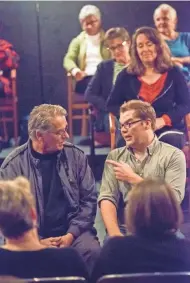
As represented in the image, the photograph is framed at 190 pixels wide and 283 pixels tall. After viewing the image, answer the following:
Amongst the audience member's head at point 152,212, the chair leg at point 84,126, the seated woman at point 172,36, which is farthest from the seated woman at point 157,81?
the chair leg at point 84,126

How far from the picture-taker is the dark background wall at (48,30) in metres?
5.33

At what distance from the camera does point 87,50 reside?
4805mm

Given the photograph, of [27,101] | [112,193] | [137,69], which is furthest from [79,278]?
[27,101]

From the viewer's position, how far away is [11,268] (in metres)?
1.82

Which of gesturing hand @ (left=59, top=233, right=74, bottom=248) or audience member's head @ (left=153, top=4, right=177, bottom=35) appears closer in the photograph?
gesturing hand @ (left=59, top=233, right=74, bottom=248)

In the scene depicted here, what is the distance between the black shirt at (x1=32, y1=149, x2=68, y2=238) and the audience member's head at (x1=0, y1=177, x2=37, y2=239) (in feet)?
2.15

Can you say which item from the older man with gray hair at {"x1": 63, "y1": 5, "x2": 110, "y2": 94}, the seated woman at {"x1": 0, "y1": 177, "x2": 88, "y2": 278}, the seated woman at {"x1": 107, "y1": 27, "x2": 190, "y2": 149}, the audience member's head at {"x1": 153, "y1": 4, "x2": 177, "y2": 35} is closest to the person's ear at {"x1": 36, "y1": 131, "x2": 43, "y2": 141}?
the seated woman at {"x1": 0, "y1": 177, "x2": 88, "y2": 278}

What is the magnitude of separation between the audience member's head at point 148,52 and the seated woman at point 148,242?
5.48ft

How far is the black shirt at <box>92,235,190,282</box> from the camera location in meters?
1.84

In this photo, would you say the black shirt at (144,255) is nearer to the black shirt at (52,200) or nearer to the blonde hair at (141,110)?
the black shirt at (52,200)

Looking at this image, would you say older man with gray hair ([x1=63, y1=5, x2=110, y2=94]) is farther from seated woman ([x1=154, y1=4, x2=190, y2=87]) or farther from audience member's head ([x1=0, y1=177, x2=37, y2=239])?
audience member's head ([x1=0, y1=177, x2=37, y2=239])

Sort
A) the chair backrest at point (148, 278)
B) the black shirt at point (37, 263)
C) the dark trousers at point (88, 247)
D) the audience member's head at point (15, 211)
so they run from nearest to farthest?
the chair backrest at point (148, 278) → the black shirt at point (37, 263) → the audience member's head at point (15, 211) → the dark trousers at point (88, 247)

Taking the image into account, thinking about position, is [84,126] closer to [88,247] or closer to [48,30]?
[48,30]

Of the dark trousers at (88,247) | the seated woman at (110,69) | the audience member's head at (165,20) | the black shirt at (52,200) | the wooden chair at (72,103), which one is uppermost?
the audience member's head at (165,20)
